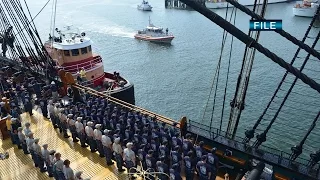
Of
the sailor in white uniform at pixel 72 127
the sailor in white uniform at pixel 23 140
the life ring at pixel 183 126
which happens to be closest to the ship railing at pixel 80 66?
the sailor in white uniform at pixel 72 127

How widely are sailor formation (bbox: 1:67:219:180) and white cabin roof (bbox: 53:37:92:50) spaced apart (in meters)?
12.5

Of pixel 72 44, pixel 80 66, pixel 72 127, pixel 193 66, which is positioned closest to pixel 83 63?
pixel 80 66

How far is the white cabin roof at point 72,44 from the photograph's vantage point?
1173 inches

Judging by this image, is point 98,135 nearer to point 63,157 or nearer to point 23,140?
point 63,157

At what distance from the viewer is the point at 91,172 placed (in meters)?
13.2

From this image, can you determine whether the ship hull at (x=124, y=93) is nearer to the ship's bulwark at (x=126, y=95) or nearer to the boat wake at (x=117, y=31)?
the ship's bulwark at (x=126, y=95)

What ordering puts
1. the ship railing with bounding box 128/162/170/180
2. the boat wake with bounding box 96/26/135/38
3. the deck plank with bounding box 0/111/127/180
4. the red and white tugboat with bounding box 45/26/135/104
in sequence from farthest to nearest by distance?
the boat wake with bounding box 96/26/135/38, the red and white tugboat with bounding box 45/26/135/104, the deck plank with bounding box 0/111/127/180, the ship railing with bounding box 128/162/170/180

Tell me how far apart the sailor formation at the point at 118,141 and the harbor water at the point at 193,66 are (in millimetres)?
5432

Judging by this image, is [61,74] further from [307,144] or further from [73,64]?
[307,144]

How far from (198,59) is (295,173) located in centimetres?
3963

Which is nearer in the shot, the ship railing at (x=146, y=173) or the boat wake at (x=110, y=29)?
the ship railing at (x=146, y=173)

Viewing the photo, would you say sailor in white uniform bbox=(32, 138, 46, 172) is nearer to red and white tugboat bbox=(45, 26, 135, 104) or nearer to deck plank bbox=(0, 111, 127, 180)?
deck plank bbox=(0, 111, 127, 180)

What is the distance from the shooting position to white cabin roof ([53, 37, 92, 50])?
97.8 ft

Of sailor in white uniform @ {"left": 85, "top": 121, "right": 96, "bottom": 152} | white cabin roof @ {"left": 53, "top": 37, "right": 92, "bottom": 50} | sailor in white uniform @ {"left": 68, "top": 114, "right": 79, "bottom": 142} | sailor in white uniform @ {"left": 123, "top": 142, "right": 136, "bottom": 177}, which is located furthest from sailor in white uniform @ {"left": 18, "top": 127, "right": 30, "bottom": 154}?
white cabin roof @ {"left": 53, "top": 37, "right": 92, "bottom": 50}
